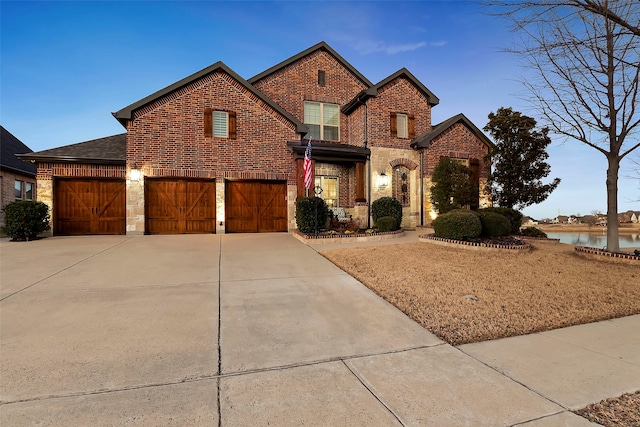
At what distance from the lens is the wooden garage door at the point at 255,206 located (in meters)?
12.1

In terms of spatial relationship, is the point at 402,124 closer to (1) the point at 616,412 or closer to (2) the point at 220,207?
(2) the point at 220,207

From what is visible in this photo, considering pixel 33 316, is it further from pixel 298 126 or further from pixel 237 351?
pixel 298 126

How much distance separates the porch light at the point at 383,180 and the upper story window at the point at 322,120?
134 inches

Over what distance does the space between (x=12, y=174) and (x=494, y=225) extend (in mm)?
23077


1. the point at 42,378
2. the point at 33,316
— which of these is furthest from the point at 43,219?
the point at 42,378

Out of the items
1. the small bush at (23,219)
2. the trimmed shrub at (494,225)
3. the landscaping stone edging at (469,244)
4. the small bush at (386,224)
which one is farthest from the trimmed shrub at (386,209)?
the small bush at (23,219)

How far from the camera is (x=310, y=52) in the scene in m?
15.4

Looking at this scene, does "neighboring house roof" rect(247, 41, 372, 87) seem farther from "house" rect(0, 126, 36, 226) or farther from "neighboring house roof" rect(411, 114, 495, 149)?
"house" rect(0, 126, 36, 226)

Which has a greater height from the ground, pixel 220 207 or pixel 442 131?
pixel 442 131

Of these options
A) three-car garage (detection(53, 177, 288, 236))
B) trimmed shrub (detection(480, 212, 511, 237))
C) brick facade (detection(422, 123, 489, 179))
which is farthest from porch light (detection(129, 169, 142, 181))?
brick facade (detection(422, 123, 489, 179))

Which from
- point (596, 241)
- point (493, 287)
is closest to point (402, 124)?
point (596, 241)

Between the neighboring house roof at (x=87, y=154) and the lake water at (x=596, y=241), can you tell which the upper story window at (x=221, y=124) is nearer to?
the neighboring house roof at (x=87, y=154)

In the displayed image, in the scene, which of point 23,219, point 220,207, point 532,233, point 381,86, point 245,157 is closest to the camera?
point 23,219

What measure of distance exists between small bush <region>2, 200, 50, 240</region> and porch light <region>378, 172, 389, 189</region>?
1372cm
